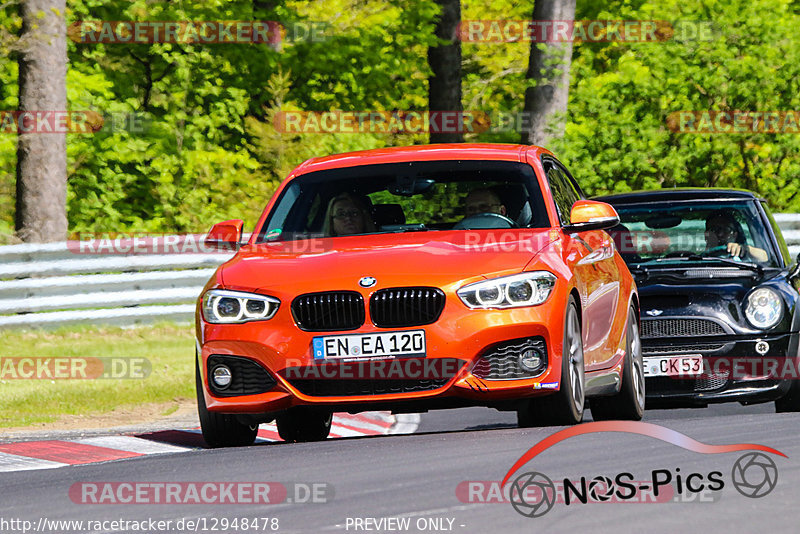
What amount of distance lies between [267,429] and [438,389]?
3.51 metres

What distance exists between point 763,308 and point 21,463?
5286 millimetres

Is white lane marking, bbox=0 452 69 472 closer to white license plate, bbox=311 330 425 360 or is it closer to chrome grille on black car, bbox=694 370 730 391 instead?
white license plate, bbox=311 330 425 360

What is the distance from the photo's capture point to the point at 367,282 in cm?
845

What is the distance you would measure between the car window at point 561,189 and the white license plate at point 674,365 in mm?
1327

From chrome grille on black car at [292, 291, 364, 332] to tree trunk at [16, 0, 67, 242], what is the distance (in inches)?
545

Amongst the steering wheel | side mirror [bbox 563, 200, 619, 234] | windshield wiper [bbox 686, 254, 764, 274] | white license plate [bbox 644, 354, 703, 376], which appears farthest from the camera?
windshield wiper [bbox 686, 254, 764, 274]

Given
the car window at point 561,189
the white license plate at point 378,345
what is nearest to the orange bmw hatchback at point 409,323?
the white license plate at point 378,345

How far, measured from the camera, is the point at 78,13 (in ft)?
99.0

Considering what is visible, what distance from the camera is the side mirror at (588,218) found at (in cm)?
930

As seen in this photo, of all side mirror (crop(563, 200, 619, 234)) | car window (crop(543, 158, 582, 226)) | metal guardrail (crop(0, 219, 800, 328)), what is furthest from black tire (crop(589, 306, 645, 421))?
metal guardrail (crop(0, 219, 800, 328))

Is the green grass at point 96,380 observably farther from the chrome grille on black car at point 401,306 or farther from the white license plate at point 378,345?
the chrome grille on black car at point 401,306

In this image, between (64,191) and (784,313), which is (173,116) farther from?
(784,313)

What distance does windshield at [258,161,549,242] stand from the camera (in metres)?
9.76

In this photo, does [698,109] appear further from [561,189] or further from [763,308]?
[561,189]
